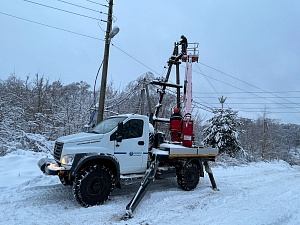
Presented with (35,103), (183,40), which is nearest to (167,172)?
(183,40)

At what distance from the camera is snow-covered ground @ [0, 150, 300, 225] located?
4.54 m

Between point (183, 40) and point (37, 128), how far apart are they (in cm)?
1080

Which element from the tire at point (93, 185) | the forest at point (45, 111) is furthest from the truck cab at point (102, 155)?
the forest at point (45, 111)

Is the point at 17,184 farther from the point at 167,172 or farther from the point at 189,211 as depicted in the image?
the point at 189,211

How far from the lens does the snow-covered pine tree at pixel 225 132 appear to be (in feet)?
49.4

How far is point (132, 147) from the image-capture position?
6.18 m

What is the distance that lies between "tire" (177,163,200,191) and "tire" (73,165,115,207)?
245 centimetres

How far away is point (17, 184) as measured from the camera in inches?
244

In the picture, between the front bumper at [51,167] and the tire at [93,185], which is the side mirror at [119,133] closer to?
the tire at [93,185]

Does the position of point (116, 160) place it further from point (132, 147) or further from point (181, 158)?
point (181, 158)

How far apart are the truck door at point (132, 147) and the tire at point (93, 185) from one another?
54 cm

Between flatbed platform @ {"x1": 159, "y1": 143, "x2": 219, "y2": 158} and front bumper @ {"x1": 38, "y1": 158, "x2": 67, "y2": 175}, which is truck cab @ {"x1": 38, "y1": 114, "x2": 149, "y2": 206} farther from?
flatbed platform @ {"x1": 159, "y1": 143, "x2": 219, "y2": 158}

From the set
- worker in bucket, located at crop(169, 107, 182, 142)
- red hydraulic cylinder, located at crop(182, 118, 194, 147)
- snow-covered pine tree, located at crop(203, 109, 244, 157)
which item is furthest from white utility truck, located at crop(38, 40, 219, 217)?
snow-covered pine tree, located at crop(203, 109, 244, 157)

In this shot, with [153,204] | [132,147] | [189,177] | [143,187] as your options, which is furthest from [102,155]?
[189,177]
